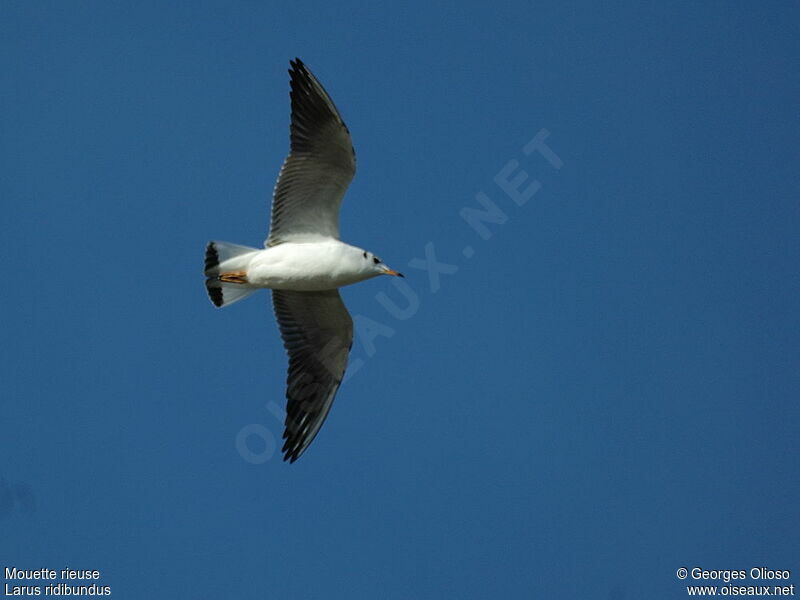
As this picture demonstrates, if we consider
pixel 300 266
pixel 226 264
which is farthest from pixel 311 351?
pixel 226 264

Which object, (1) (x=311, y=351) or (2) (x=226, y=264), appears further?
(1) (x=311, y=351)

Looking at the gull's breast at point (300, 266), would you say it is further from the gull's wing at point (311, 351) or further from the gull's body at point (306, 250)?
the gull's wing at point (311, 351)

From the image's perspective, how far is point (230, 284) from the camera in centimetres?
944

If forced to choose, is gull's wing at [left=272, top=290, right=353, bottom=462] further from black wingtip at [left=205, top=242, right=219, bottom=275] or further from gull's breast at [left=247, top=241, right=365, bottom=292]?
black wingtip at [left=205, top=242, right=219, bottom=275]

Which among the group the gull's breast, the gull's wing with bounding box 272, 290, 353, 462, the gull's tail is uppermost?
the gull's tail

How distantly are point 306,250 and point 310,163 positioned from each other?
65cm

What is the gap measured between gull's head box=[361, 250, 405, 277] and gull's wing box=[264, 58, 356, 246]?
0.41 metres

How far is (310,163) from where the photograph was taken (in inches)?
357

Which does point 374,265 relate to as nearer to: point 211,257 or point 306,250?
point 306,250

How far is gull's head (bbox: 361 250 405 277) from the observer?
9305 mm

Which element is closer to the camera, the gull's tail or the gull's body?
the gull's body

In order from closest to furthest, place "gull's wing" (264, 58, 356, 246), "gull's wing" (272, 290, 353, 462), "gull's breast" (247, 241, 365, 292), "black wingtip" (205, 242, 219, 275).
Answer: "gull's wing" (264, 58, 356, 246) < "gull's breast" (247, 241, 365, 292) < "black wingtip" (205, 242, 219, 275) < "gull's wing" (272, 290, 353, 462)

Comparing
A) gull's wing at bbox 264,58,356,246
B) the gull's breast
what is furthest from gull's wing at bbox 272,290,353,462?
gull's wing at bbox 264,58,356,246

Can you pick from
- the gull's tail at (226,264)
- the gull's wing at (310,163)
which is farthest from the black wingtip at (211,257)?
the gull's wing at (310,163)
